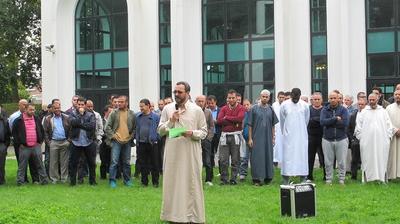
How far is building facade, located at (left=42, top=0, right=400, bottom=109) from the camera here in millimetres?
25656

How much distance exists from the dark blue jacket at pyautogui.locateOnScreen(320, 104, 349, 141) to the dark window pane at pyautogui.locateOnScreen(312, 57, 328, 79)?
12533 mm

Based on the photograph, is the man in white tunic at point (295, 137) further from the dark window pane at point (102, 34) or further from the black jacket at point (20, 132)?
the dark window pane at point (102, 34)

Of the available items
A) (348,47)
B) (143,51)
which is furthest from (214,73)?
(348,47)

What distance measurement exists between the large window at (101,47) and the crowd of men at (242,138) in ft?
48.4

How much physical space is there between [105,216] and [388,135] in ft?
22.3

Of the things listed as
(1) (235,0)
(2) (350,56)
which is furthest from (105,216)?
(1) (235,0)

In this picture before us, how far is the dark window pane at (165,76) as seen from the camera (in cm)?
2961

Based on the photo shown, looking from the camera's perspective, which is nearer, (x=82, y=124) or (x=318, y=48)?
(x=82, y=124)

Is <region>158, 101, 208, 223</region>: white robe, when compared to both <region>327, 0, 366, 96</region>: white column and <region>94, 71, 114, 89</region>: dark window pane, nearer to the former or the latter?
<region>327, 0, 366, 96</region>: white column

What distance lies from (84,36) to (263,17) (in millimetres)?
9026

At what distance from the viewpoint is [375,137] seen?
1425cm

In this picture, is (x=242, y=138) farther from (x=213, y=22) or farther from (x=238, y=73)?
(x=213, y=22)

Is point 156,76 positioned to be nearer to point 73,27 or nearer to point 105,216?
point 73,27

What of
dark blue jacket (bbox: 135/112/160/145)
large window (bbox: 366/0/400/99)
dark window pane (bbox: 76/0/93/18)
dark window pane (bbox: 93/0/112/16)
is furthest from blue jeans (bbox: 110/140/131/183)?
dark window pane (bbox: 76/0/93/18)
